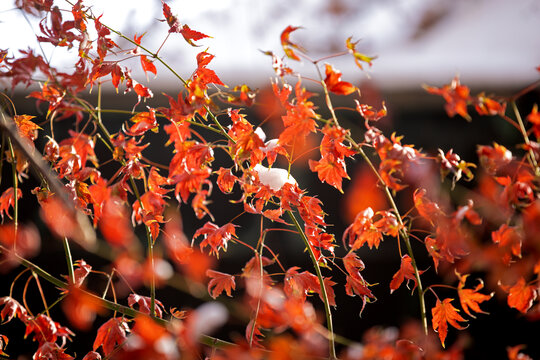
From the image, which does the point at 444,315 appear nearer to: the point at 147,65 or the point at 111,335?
the point at 111,335

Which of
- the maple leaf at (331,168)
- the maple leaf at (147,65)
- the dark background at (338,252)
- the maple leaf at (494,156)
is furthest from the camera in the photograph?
the dark background at (338,252)

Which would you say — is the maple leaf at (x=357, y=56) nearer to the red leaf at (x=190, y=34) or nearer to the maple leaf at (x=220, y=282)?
the red leaf at (x=190, y=34)

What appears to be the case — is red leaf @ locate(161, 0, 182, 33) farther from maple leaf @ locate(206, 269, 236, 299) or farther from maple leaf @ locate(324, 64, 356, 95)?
maple leaf @ locate(206, 269, 236, 299)

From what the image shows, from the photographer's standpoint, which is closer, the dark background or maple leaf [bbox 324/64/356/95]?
maple leaf [bbox 324/64/356/95]

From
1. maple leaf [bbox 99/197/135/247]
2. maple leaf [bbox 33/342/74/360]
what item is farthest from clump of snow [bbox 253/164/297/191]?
maple leaf [bbox 33/342/74/360]

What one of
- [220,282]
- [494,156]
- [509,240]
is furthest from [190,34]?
[509,240]

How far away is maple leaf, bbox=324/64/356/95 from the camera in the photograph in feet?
3.38

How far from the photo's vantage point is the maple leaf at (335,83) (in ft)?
3.38

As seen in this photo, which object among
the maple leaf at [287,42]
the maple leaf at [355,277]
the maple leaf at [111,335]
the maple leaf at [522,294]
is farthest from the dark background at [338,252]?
the maple leaf at [287,42]

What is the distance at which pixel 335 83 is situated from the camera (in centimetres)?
104

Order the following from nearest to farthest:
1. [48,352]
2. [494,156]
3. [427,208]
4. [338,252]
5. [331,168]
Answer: [494,156] → [427,208] → [331,168] → [48,352] → [338,252]

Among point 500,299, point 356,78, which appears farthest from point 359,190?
point 500,299

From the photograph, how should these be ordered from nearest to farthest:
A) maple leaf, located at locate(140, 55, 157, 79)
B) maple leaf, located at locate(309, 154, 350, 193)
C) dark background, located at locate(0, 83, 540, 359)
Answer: maple leaf, located at locate(309, 154, 350, 193), maple leaf, located at locate(140, 55, 157, 79), dark background, located at locate(0, 83, 540, 359)

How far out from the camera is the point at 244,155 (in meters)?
1.10
